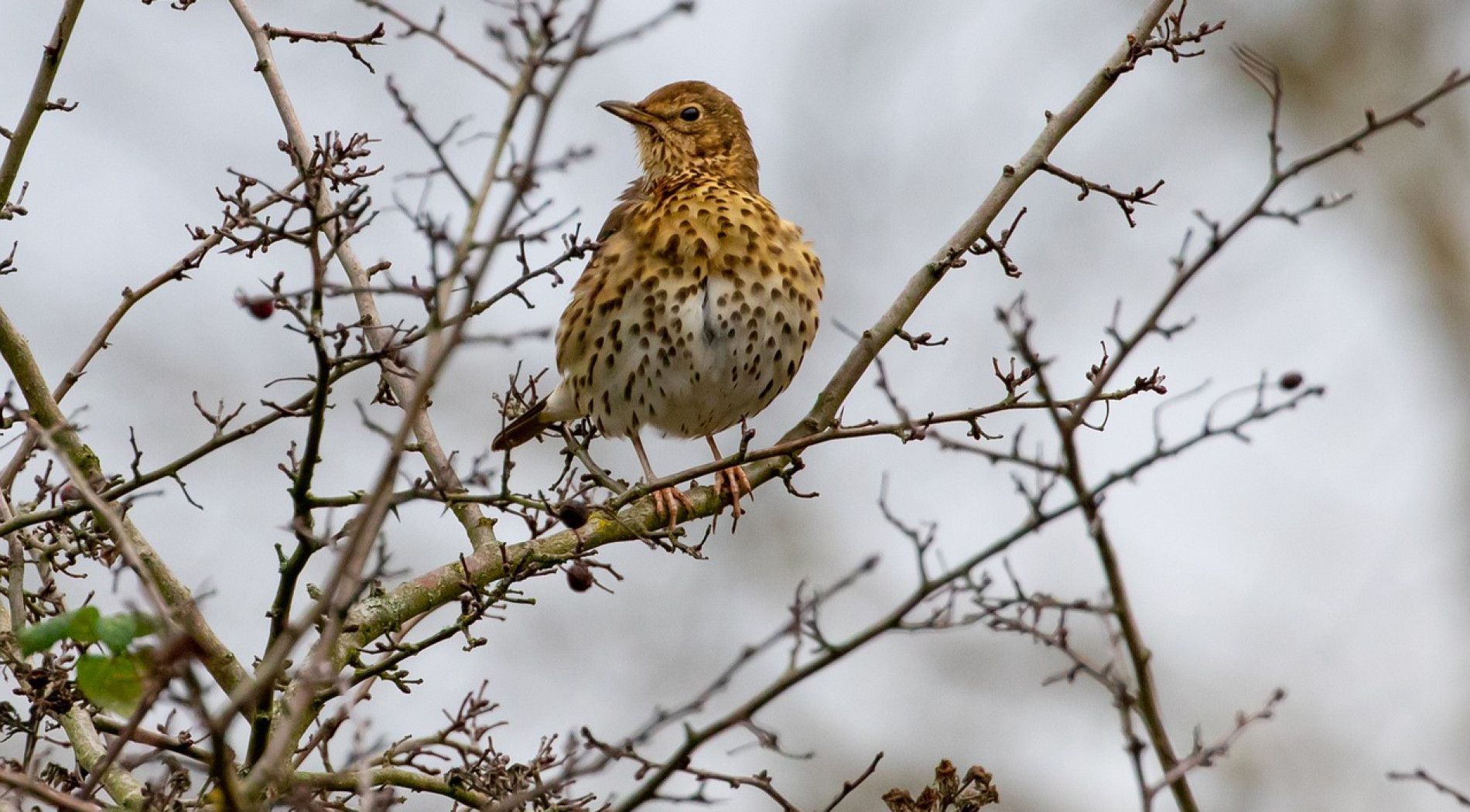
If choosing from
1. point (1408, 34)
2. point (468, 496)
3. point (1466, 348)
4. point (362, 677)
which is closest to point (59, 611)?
point (362, 677)

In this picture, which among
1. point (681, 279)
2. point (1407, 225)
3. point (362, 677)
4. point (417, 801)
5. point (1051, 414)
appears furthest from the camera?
point (1407, 225)

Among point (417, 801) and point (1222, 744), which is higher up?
point (417, 801)

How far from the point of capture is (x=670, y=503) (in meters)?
5.72

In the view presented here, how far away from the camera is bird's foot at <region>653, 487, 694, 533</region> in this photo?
5723mm

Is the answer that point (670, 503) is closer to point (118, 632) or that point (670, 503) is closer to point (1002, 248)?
point (1002, 248)

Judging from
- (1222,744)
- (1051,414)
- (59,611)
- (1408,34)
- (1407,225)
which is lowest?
(1222,744)

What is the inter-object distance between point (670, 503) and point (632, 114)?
206 cm

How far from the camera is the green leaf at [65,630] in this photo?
2.82m

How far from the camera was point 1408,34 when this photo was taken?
1570cm

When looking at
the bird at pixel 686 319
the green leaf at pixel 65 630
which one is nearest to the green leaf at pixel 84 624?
the green leaf at pixel 65 630

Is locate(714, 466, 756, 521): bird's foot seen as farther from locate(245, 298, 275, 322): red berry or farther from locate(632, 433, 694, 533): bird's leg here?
locate(245, 298, 275, 322): red berry

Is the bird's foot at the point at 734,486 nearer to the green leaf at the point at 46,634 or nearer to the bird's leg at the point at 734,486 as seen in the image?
the bird's leg at the point at 734,486

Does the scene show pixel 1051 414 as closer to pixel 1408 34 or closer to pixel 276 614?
pixel 276 614

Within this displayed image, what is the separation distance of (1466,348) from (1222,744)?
1333cm
